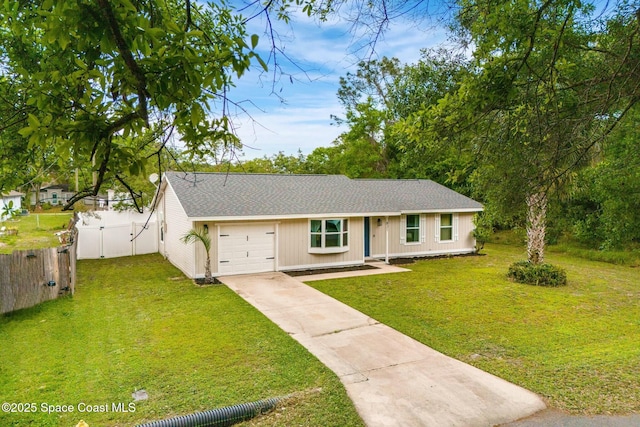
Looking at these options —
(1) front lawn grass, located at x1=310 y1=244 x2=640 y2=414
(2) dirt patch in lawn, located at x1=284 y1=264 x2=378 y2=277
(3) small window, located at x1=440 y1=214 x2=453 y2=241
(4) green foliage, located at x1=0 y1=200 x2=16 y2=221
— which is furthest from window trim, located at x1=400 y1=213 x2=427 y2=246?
(4) green foliage, located at x1=0 y1=200 x2=16 y2=221

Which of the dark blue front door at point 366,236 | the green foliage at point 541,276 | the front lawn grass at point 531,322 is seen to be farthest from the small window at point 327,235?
the green foliage at point 541,276

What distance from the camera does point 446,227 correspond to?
16.8 m

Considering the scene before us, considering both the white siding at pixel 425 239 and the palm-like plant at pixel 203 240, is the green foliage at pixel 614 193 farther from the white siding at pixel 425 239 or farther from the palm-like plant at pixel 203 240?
the palm-like plant at pixel 203 240

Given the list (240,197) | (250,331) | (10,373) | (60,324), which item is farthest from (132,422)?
(240,197)

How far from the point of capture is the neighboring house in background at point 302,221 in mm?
12320

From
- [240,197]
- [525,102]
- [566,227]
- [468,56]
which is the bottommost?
[566,227]

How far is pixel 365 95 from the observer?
23594mm

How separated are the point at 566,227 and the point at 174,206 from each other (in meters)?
17.0

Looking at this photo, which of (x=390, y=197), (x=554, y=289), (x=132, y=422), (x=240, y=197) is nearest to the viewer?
(x=132, y=422)

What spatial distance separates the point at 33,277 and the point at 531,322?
1028 centimetres

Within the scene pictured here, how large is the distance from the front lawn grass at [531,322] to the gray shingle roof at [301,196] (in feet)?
9.64

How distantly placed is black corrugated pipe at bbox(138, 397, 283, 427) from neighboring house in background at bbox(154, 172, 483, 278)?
301 inches

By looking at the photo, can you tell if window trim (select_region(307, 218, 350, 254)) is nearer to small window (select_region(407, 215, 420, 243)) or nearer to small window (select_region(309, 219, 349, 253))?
small window (select_region(309, 219, 349, 253))

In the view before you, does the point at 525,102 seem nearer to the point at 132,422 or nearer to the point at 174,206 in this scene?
the point at 132,422
